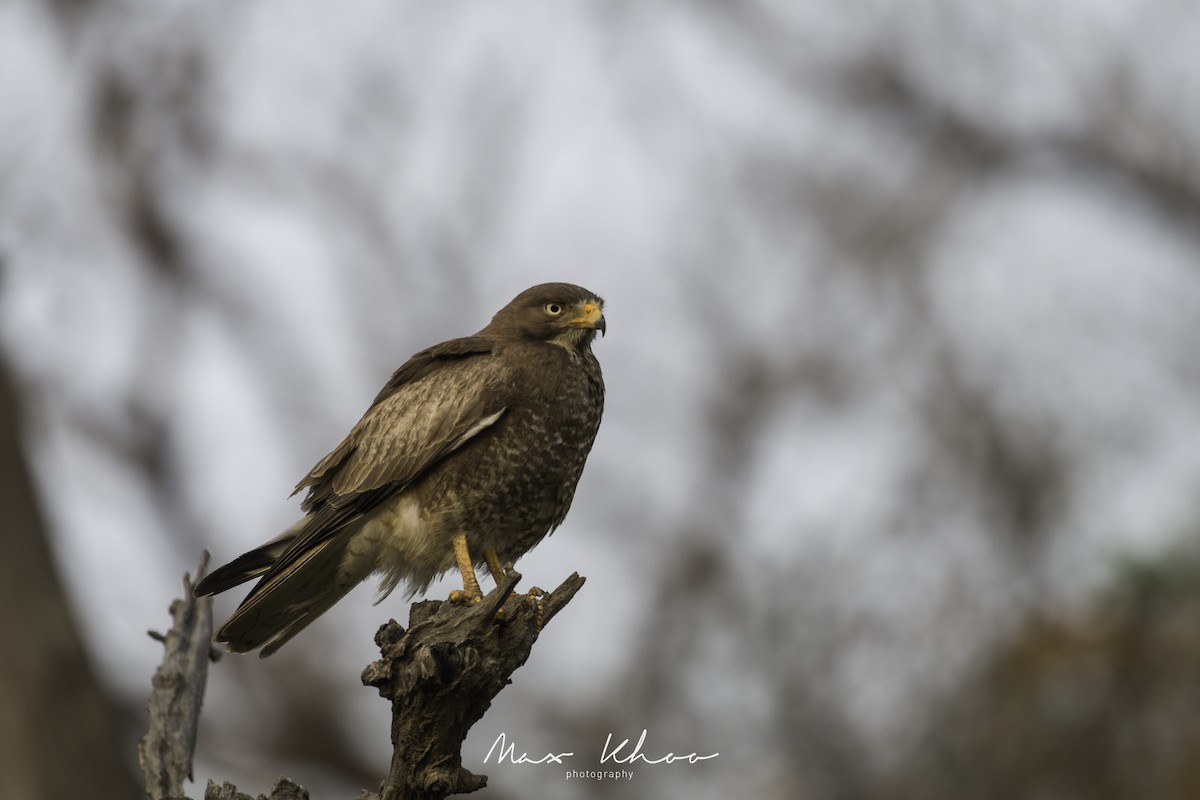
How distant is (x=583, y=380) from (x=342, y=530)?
1.42 m

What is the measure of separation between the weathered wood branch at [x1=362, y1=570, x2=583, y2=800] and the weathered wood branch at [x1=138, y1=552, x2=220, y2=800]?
1.16 meters

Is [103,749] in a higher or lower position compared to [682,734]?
lower

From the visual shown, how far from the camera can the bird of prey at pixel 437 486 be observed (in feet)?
20.8

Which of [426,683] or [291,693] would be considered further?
[291,693]

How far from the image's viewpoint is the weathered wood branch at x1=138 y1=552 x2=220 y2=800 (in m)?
5.43

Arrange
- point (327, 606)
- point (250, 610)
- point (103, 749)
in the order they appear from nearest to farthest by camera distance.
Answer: point (250, 610) < point (327, 606) < point (103, 749)

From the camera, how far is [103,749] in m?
8.03

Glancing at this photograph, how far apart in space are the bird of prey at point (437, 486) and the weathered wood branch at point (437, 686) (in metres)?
1.19

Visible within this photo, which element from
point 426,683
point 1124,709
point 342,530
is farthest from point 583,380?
point 1124,709

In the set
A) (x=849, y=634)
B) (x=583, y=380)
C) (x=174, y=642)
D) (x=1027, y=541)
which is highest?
(x=1027, y=541)

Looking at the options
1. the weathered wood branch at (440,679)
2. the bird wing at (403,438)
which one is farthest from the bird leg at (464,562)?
the weathered wood branch at (440,679)

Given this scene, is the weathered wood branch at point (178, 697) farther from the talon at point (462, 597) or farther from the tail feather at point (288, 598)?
the talon at point (462, 597)

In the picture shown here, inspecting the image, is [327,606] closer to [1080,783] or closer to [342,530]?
[342,530]

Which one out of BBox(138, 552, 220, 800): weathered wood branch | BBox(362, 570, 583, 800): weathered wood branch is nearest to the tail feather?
BBox(138, 552, 220, 800): weathered wood branch
